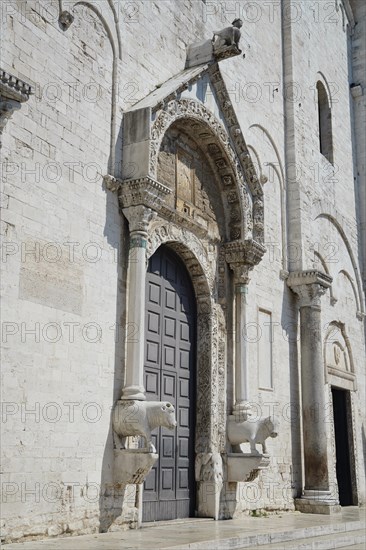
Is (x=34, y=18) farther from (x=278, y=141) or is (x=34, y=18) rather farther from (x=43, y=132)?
(x=278, y=141)

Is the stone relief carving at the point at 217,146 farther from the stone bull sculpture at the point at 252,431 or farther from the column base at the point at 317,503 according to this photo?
the column base at the point at 317,503

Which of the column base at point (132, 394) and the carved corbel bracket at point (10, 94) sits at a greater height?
the carved corbel bracket at point (10, 94)

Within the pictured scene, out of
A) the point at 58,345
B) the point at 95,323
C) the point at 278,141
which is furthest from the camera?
the point at 278,141

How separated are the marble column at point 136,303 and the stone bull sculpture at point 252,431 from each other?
2.51 meters

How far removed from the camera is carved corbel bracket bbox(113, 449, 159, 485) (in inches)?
305

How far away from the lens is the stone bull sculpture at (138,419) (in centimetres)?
786

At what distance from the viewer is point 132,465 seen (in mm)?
7746

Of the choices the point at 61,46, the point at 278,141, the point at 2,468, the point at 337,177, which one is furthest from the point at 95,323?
the point at 337,177

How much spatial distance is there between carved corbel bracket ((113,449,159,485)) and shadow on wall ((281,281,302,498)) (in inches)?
184

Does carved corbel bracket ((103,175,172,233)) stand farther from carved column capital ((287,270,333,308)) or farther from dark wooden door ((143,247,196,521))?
carved column capital ((287,270,333,308))

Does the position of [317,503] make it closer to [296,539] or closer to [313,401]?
[313,401]

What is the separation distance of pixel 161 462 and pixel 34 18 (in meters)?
5.54

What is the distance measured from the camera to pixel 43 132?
298 inches

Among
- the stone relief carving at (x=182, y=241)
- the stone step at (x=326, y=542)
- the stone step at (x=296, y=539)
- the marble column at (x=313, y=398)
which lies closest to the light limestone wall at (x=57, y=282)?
the stone relief carving at (x=182, y=241)
